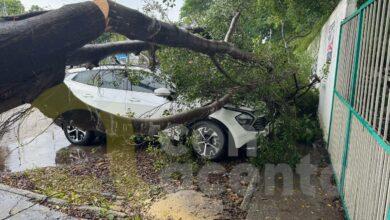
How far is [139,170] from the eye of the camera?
6.25m

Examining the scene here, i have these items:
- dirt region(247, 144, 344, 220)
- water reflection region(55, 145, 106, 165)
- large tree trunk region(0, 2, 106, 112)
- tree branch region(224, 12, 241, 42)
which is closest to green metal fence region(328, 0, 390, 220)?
dirt region(247, 144, 344, 220)

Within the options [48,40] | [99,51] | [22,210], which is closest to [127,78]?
[99,51]

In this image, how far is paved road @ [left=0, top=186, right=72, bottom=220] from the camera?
4.72 meters

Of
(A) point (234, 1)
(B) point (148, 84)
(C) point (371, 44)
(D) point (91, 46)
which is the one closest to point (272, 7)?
(A) point (234, 1)

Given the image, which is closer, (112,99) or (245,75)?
(245,75)

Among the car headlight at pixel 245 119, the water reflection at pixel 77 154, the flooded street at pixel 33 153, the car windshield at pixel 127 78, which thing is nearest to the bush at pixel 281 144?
the car headlight at pixel 245 119

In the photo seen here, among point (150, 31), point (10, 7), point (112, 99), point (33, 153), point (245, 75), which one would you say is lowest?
point (33, 153)

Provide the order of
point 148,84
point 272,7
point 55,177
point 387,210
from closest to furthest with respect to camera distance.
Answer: point 387,210 < point 55,177 < point 148,84 < point 272,7

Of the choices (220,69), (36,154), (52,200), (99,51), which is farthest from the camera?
(36,154)

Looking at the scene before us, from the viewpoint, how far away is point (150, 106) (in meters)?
6.95

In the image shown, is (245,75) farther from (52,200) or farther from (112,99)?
(52,200)

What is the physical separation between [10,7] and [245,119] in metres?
4.40

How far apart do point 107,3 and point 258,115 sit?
399cm

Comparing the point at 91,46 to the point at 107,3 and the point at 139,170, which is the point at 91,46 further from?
the point at 139,170
